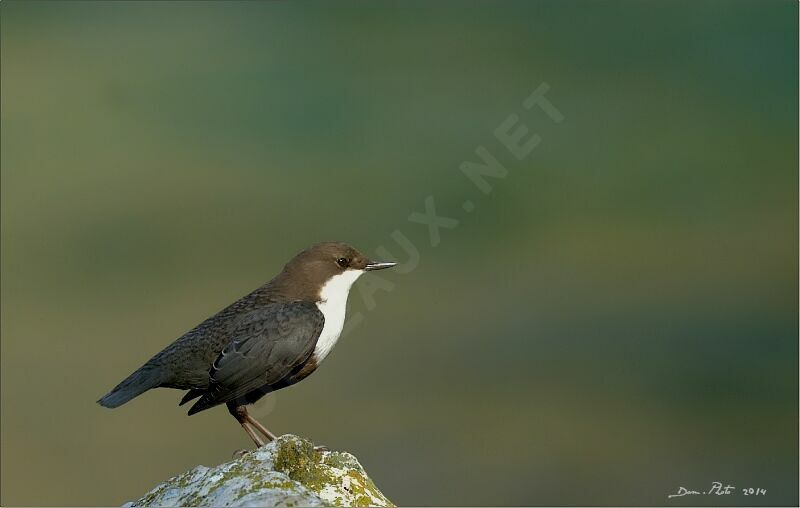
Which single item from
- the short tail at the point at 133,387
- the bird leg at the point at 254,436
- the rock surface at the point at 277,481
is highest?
the short tail at the point at 133,387

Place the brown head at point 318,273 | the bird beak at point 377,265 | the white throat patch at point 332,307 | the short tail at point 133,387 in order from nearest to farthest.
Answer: the short tail at point 133,387, the white throat patch at point 332,307, the brown head at point 318,273, the bird beak at point 377,265

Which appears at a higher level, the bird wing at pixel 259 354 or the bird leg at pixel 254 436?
the bird wing at pixel 259 354

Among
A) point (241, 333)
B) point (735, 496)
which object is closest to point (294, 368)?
point (241, 333)

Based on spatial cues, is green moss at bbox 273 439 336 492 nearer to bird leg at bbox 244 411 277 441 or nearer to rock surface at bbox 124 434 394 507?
rock surface at bbox 124 434 394 507

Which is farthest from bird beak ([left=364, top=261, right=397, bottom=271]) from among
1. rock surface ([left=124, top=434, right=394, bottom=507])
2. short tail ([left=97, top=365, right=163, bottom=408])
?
rock surface ([left=124, top=434, right=394, bottom=507])

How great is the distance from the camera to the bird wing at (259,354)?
6051 mm

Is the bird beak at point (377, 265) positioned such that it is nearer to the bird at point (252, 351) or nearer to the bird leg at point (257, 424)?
the bird at point (252, 351)

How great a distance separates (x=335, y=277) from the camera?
6.66 meters

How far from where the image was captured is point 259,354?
6.11 m

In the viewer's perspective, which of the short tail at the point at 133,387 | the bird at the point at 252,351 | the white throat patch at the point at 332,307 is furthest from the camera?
the white throat patch at the point at 332,307

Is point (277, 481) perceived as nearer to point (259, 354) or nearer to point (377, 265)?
point (259, 354)

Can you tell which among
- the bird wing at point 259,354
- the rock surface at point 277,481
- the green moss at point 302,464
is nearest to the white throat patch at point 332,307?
the bird wing at point 259,354

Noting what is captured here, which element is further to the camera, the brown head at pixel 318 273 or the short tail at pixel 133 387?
the brown head at pixel 318 273

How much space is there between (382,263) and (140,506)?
2601mm
